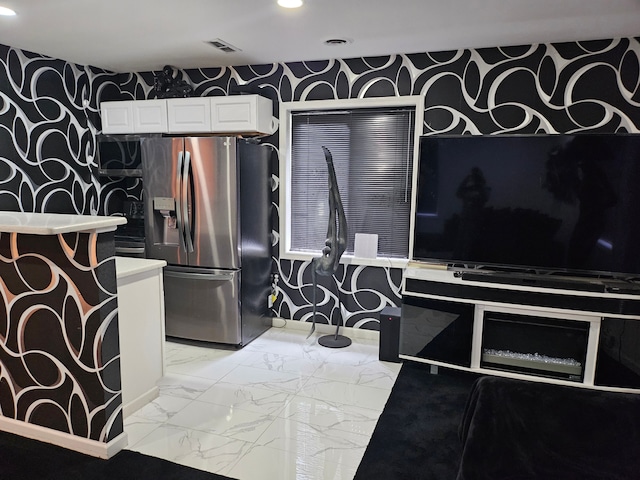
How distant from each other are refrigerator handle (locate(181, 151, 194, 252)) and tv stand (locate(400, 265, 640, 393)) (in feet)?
5.93

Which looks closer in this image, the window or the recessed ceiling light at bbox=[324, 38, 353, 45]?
the recessed ceiling light at bbox=[324, 38, 353, 45]

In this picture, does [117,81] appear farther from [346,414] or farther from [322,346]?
[346,414]

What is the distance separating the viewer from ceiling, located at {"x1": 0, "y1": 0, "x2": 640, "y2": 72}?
261cm

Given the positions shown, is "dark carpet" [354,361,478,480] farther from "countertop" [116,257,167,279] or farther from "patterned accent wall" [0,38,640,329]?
"countertop" [116,257,167,279]

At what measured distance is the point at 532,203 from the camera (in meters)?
3.19

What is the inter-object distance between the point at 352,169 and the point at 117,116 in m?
2.26

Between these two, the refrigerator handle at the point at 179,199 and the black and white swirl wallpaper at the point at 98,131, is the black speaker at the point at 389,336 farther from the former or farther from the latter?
the refrigerator handle at the point at 179,199

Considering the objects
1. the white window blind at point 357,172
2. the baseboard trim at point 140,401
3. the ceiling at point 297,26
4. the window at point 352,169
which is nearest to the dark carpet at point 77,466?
the baseboard trim at point 140,401

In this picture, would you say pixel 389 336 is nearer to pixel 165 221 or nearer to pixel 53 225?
pixel 165 221

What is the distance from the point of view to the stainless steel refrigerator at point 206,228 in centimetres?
362

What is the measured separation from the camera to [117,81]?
4492 millimetres

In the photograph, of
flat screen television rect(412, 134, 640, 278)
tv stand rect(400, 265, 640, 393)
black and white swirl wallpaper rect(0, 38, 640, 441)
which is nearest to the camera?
black and white swirl wallpaper rect(0, 38, 640, 441)

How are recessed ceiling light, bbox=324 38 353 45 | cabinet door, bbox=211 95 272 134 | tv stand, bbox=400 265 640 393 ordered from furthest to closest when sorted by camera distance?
cabinet door, bbox=211 95 272 134 < recessed ceiling light, bbox=324 38 353 45 < tv stand, bbox=400 265 640 393

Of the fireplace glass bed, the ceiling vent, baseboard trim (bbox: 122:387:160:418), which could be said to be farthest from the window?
baseboard trim (bbox: 122:387:160:418)
